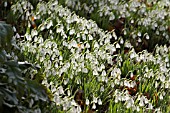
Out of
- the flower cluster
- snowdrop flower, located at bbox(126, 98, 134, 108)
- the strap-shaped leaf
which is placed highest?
the strap-shaped leaf

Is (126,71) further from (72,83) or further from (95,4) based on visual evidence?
(95,4)

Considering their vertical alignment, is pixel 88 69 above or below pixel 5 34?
below

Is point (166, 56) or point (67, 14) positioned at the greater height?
point (67, 14)

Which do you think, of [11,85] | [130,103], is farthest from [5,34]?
[130,103]

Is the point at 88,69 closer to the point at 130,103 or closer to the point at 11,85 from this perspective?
the point at 130,103

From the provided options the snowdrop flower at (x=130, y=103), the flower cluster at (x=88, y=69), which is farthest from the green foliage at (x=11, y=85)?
the snowdrop flower at (x=130, y=103)

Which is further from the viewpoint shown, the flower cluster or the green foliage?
the flower cluster

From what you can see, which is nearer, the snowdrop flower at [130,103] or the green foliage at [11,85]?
the green foliage at [11,85]

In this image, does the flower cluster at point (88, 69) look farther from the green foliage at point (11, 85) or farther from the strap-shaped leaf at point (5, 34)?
the strap-shaped leaf at point (5, 34)

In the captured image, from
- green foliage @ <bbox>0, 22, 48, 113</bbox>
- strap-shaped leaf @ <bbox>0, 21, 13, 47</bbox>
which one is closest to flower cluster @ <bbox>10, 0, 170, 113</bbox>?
green foliage @ <bbox>0, 22, 48, 113</bbox>

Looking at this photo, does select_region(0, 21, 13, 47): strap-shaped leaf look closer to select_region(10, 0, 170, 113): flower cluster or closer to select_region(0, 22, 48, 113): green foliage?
select_region(0, 22, 48, 113): green foliage

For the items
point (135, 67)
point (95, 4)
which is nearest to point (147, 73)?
point (135, 67)
